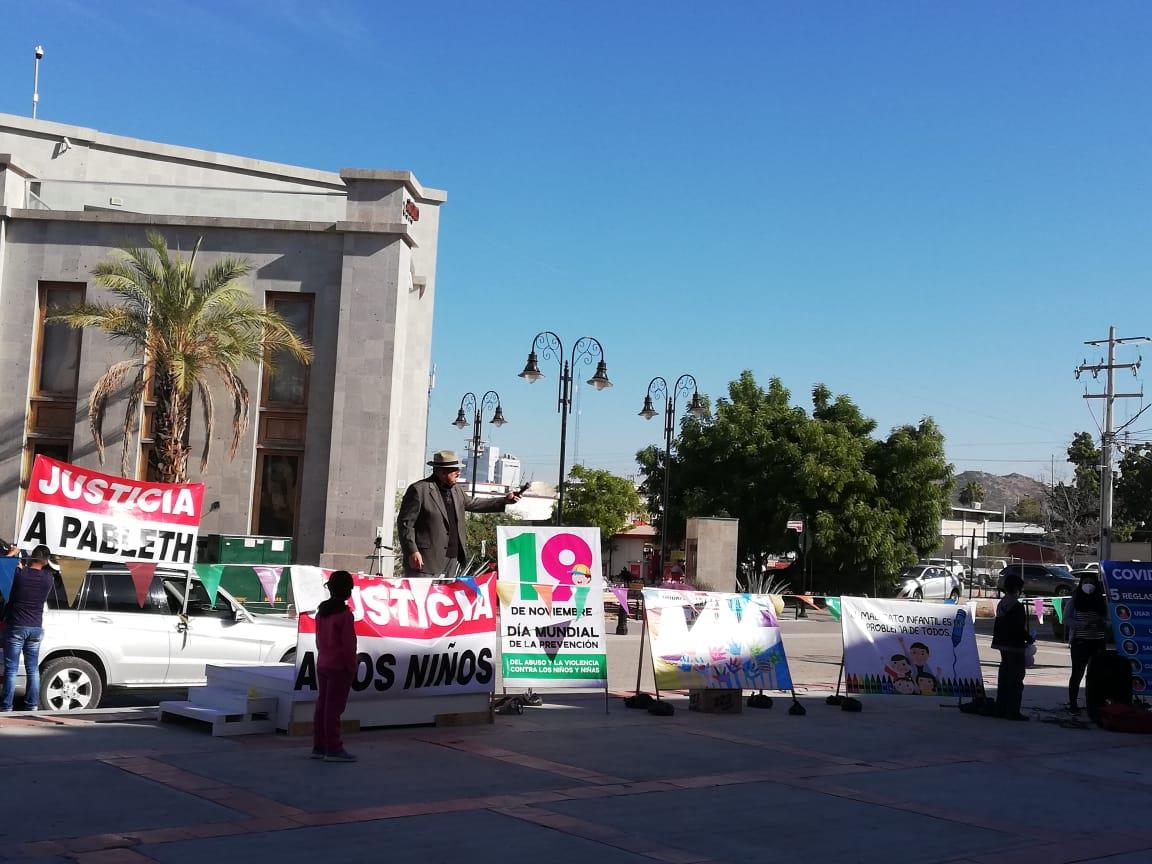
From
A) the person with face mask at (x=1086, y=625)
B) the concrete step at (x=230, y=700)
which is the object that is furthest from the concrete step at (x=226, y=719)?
the person with face mask at (x=1086, y=625)

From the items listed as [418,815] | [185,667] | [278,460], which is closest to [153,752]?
[418,815]

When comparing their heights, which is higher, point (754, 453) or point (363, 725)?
point (754, 453)

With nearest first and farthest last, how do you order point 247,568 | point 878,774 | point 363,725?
1. point 878,774
2. point 363,725
3. point 247,568

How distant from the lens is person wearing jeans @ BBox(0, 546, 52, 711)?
11109 mm

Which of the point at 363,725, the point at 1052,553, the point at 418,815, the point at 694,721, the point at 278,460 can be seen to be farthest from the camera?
the point at 1052,553

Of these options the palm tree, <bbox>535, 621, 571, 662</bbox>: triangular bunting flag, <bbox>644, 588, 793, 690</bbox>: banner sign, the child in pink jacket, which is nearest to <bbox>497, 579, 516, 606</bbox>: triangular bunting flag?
<bbox>535, 621, 571, 662</bbox>: triangular bunting flag

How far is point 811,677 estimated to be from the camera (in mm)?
17969

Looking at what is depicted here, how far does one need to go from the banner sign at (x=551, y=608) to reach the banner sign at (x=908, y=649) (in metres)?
3.22

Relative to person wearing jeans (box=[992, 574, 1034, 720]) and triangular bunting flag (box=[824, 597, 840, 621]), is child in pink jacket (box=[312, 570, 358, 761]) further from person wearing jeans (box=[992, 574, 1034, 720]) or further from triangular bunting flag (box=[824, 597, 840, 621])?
person wearing jeans (box=[992, 574, 1034, 720])

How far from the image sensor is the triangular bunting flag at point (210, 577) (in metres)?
13.4

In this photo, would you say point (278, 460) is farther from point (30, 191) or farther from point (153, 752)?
point (153, 752)

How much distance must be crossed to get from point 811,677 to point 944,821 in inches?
405

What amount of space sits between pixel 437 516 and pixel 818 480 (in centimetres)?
3154

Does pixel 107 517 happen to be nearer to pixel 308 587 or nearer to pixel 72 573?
pixel 72 573
